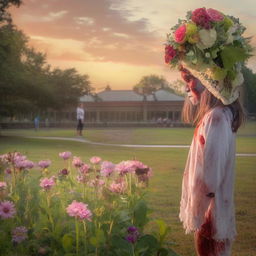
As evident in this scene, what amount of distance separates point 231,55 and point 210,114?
0.38 metres

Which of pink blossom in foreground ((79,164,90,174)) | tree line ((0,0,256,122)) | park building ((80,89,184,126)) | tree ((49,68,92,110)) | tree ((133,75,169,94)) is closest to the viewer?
pink blossom in foreground ((79,164,90,174))

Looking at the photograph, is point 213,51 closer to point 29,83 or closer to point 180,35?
point 180,35

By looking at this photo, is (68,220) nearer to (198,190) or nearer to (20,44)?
(198,190)

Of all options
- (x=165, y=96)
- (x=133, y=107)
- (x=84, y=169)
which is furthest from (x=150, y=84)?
(x=84, y=169)

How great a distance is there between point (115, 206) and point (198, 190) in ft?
2.59

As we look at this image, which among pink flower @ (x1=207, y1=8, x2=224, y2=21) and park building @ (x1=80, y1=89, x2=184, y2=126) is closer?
pink flower @ (x1=207, y1=8, x2=224, y2=21)

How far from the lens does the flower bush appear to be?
253cm

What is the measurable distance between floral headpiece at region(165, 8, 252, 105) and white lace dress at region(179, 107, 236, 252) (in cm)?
16

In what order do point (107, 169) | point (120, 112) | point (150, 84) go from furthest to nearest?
point (150, 84), point (120, 112), point (107, 169)

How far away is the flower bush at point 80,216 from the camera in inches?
99.7

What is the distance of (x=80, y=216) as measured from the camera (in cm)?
221

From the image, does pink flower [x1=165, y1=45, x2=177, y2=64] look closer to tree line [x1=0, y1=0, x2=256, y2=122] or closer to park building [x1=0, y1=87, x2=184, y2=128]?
tree line [x1=0, y1=0, x2=256, y2=122]

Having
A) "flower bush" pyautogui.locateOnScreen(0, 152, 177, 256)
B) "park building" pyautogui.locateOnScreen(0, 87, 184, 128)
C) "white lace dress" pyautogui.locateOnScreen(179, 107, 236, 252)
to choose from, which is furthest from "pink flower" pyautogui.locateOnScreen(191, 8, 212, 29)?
"park building" pyautogui.locateOnScreen(0, 87, 184, 128)

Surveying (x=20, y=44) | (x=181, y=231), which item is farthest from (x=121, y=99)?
(x=181, y=231)
